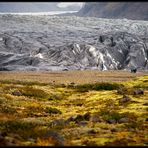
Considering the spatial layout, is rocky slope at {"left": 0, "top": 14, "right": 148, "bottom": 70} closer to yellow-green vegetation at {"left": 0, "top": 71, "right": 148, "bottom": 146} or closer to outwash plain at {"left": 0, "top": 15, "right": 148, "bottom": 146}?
outwash plain at {"left": 0, "top": 15, "right": 148, "bottom": 146}

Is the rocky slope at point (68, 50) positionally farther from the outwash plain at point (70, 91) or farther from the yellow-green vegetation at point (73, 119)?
the yellow-green vegetation at point (73, 119)

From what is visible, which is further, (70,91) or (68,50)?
(68,50)

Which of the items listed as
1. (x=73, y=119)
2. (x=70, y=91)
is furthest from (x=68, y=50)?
(x=73, y=119)

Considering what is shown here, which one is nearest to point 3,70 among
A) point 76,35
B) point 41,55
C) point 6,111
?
point 41,55

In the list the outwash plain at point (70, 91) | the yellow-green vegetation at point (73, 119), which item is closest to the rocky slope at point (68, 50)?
the outwash plain at point (70, 91)

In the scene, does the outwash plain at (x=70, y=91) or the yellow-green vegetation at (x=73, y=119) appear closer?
the yellow-green vegetation at (x=73, y=119)

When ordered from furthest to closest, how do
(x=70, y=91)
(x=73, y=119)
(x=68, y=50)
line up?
(x=68, y=50) < (x=70, y=91) < (x=73, y=119)

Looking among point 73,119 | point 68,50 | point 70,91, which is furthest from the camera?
point 68,50

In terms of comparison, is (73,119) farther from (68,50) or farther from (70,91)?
(68,50)
